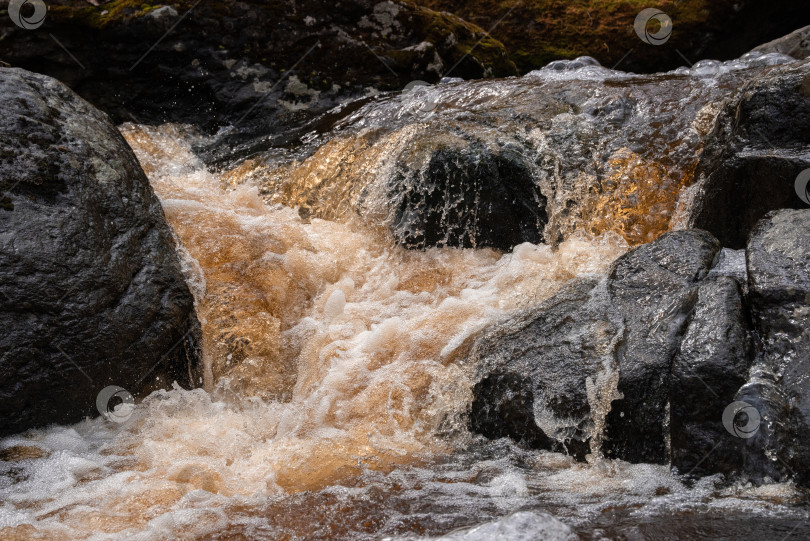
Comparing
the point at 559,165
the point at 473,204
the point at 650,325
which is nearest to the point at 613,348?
the point at 650,325

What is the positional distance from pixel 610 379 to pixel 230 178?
4090 mm

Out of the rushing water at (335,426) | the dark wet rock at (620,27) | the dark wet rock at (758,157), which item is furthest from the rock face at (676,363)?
the dark wet rock at (620,27)

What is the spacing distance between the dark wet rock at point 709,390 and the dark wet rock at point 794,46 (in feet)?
16.4

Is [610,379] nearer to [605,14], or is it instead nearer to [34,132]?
[34,132]

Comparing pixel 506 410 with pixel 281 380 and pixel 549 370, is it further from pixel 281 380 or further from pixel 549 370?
pixel 281 380

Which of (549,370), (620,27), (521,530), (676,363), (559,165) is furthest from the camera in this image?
(620,27)

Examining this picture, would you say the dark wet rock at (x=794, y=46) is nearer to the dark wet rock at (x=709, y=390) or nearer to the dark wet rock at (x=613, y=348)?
the dark wet rock at (x=613, y=348)

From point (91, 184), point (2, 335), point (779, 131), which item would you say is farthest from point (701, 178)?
point (2, 335)

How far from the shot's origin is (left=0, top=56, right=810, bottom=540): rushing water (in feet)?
8.40

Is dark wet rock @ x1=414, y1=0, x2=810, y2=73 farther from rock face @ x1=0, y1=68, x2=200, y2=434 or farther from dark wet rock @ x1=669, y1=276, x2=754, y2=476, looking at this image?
dark wet rock @ x1=669, y1=276, x2=754, y2=476

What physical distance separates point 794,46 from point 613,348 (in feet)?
17.5

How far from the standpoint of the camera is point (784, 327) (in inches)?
112

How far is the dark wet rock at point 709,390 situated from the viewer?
2.76 m

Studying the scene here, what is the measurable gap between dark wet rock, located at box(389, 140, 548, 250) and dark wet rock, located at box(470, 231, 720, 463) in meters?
1.42
